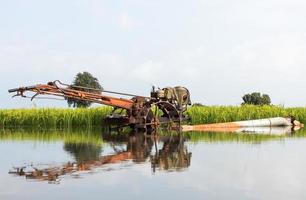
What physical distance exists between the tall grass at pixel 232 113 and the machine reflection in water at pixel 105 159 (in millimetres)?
10920

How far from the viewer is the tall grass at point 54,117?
80.5 feet

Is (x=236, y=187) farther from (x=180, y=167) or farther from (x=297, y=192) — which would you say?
(x=180, y=167)

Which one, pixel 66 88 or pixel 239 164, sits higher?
pixel 66 88

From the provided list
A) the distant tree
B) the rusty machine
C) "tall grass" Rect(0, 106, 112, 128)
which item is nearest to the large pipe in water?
the rusty machine

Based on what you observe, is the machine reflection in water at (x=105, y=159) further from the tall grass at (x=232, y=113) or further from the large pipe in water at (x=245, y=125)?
the tall grass at (x=232, y=113)

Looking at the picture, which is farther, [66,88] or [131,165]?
[66,88]

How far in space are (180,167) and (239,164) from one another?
3.71 ft

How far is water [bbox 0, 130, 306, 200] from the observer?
6797 mm

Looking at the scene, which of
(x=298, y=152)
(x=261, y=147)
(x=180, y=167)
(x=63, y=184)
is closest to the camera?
(x=63, y=184)

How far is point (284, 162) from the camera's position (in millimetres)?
10086

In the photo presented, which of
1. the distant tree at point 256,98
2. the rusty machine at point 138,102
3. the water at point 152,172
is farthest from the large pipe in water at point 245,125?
the water at point 152,172

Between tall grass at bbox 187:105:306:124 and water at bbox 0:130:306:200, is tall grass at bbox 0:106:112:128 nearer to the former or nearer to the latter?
tall grass at bbox 187:105:306:124

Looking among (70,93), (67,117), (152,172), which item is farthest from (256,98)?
(152,172)

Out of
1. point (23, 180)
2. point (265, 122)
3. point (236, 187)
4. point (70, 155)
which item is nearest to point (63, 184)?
point (23, 180)
